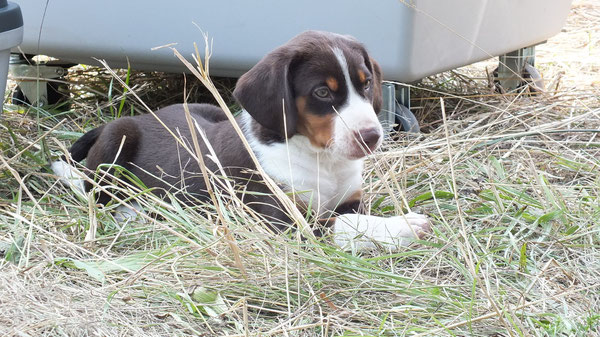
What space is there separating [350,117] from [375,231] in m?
0.41

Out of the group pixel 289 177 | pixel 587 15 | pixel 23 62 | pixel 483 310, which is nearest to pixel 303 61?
pixel 289 177

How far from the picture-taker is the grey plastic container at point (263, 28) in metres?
3.85

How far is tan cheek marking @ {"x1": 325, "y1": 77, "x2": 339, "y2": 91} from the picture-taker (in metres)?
2.96

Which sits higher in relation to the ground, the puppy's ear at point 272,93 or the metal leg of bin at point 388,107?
the puppy's ear at point 272,93

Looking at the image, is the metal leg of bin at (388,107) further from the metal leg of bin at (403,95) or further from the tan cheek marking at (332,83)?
the tan cheek marking at (332,83)

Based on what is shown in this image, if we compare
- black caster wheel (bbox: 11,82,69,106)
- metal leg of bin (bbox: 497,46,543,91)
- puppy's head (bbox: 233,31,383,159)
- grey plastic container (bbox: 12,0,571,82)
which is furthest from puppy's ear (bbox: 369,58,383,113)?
black caster wheel (bbox: 11,82,69,106)

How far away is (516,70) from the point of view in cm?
545

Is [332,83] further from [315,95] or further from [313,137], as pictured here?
[313,137]

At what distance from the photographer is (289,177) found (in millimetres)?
3107

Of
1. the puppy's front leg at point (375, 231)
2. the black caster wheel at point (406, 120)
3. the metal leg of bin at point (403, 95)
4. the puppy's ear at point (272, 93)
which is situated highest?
the puppy's ear at point (272, 93)

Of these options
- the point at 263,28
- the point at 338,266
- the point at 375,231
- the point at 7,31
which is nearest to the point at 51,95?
the point at 263,28

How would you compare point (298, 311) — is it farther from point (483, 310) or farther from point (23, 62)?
point (23, 62)

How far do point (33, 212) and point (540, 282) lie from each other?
175 centimetres

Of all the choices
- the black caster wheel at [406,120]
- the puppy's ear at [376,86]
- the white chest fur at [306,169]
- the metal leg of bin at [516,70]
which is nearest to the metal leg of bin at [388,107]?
the black caster wheel at [406,120]
